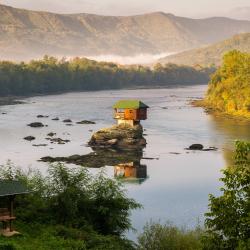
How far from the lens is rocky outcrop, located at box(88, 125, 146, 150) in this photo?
9994 centimetres

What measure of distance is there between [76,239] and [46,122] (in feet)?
317

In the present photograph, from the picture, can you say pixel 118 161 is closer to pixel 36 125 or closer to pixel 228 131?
pixel 228 131

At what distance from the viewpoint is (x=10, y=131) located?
380ft

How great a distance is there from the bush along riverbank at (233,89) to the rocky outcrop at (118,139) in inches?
1901

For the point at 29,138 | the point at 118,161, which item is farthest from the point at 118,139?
the point at 29,138


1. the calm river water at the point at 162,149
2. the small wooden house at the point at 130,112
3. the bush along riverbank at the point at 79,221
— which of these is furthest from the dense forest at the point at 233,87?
the bush along riverbank at the point at 79,221

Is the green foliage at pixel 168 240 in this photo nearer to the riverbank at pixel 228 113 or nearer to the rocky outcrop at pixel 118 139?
the rocky outcrop at pixel 118 139

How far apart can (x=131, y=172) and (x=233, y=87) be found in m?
83.1

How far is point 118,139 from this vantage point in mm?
100375

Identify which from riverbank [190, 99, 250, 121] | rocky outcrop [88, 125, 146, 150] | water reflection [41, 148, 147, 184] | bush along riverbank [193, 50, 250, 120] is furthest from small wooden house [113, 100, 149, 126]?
bush along riverbank [193, 50, 250, 120]

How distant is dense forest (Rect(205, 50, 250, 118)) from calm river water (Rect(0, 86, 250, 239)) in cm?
756

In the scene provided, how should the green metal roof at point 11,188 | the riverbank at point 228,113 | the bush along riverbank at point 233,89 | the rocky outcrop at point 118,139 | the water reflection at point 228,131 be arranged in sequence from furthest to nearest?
1. the bush along riverbank at point 233,89
2. the riverbank at point 228,113
3. the rocky outcrop at point 118,139
4. the water reflection at point 228,131
5. the green metal roof at point 11,188

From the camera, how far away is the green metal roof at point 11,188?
36250mm

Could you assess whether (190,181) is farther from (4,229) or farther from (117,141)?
(4,229)
